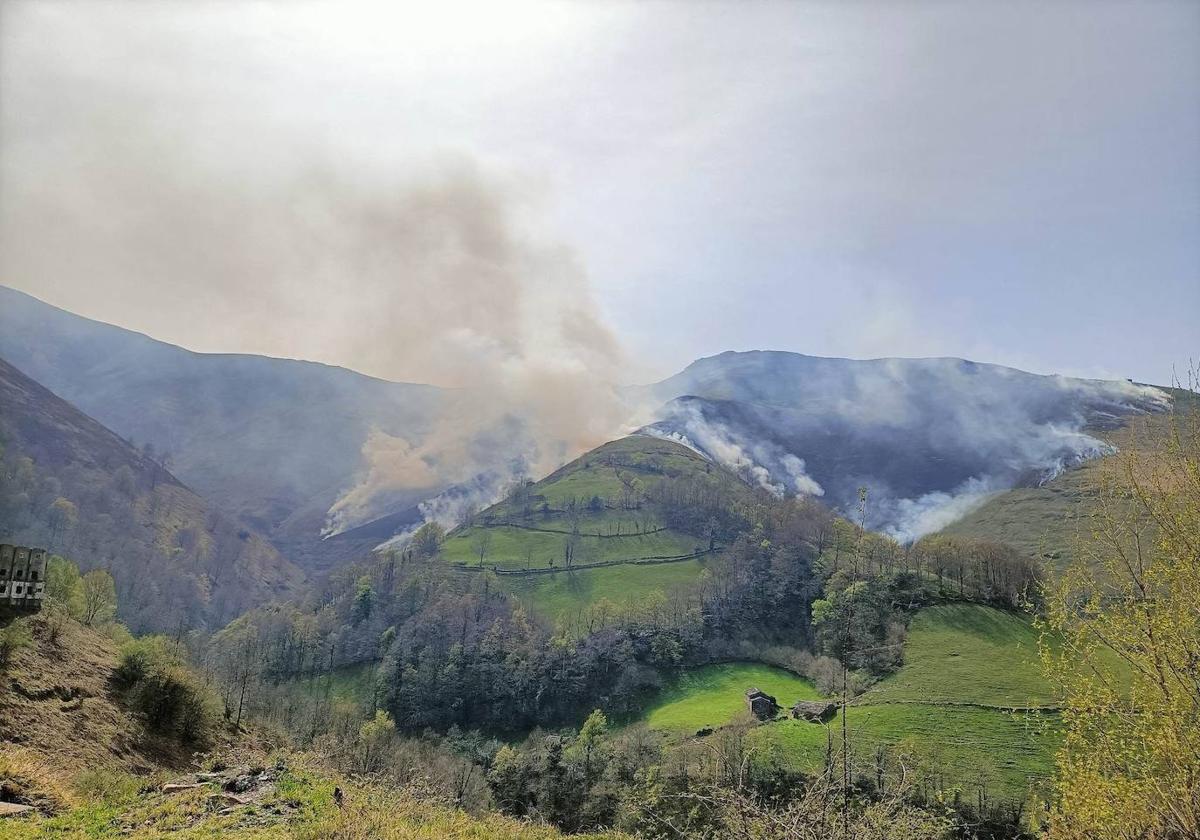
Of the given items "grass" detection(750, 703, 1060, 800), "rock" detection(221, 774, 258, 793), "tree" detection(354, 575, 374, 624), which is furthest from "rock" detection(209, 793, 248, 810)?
"tree" detection(354, 575, 374, 624)

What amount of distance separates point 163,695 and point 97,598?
171 feet

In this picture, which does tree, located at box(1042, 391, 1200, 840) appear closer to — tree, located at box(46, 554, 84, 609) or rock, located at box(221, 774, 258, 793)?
rock, located at box(221, 774, 258, 793)

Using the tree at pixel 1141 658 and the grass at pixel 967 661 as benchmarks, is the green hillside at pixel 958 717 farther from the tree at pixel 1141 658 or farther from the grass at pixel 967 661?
the tree at pixel 1141 658

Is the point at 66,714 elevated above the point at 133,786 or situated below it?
below

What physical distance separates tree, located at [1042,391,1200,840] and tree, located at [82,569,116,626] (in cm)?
6707

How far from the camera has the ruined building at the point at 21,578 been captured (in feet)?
107

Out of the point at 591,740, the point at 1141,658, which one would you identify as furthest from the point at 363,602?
the point at 1141,658

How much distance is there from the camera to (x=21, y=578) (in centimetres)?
3359

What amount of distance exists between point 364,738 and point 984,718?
82362 millimetres

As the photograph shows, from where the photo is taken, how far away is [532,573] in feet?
560

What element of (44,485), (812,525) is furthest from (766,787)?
(44,485)

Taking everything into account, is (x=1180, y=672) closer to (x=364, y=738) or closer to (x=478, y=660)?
(x=364, y=738)

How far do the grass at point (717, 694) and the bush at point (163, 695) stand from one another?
72963mm

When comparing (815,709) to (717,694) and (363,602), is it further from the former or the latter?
(363,602)
